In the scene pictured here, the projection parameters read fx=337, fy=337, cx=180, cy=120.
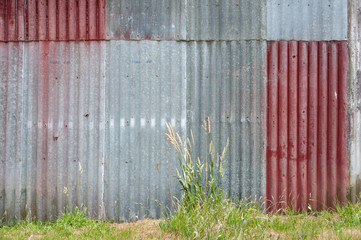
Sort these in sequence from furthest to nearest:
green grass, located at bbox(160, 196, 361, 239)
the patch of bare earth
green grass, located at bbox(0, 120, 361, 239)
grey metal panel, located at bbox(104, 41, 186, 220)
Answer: grey metal panel, located at bbox(104, 41, 186, 220) < the patch of bare earth < green grass, located at bbox(0, 120, 361, 239) < green grass, located at bbox(160, 196, 361, 239)

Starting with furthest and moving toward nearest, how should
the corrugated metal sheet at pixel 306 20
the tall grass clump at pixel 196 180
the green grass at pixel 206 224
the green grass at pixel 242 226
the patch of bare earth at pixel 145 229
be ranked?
the corrugated metal sheet at pixel 306 20 < the tall grass clump at pixel 196 180 < the patch of bare earth at pixel 145 229 < the green grass at pixel 206 224 < the green grass at pixel 242 226

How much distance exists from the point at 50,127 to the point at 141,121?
141 centimetres

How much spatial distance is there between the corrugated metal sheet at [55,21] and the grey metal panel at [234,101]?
1.57 metres

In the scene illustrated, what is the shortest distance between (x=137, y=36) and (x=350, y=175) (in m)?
3.94

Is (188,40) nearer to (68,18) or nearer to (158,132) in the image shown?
(158,132)

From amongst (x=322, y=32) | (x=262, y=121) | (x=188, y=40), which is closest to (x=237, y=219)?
(x=262, y=121)

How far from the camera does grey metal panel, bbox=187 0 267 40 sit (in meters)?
5.23

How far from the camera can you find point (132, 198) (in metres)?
5.14

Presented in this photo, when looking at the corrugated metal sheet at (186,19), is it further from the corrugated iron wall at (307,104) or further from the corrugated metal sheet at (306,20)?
the corrugated iron wall at (307,104)

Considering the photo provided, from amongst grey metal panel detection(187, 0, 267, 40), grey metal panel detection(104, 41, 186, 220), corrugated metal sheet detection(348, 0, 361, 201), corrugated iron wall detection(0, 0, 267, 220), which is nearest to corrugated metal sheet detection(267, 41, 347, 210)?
corrugated metal sheet detection(348, 0, 361, 201)

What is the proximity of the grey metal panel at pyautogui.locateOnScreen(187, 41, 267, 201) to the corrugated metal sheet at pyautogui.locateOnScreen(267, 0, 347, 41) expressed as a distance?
1.40 ft

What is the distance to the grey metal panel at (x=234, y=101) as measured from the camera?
204 inches

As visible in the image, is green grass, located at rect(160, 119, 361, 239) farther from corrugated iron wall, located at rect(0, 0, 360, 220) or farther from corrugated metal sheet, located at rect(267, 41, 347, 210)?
corrugated iron wall, located at rect(0, 0, 360, 220)

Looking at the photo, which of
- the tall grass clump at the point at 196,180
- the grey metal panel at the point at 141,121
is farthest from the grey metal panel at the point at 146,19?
the tall grass clump at the point at 196,180
